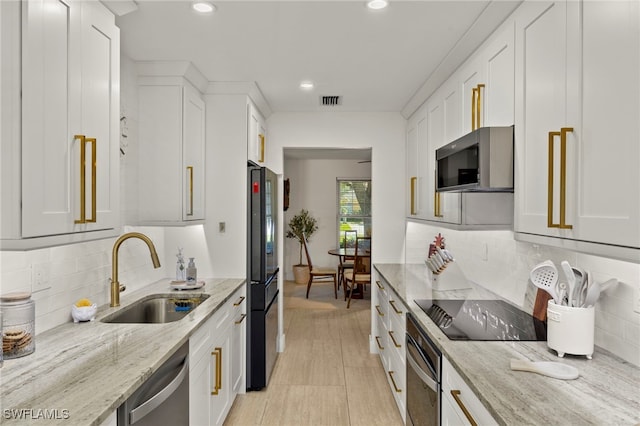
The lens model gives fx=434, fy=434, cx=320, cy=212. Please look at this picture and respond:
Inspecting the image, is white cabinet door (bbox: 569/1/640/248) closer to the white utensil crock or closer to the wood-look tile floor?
the white utensil crock

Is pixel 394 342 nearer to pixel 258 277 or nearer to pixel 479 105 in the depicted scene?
pixel 258 277

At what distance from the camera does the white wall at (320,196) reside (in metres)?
8.39

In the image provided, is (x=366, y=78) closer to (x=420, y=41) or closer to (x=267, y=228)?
(x=420, y=41)

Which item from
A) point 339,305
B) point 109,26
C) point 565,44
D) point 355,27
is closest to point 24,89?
point 109,26

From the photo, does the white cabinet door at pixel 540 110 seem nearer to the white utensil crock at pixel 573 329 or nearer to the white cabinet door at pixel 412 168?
the white utensil crock at pixel 573 329

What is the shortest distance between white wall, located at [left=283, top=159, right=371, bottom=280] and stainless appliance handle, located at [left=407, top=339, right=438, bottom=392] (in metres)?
5.93

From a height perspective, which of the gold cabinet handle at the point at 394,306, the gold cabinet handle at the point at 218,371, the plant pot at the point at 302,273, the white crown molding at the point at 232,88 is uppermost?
the white crown molding at the point at 232,88

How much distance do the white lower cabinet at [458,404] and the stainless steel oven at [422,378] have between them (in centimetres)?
6

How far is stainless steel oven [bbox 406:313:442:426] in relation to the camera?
1922 mm

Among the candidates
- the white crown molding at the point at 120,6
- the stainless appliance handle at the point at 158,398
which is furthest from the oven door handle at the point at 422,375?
the white crown molding at the point at 120,6

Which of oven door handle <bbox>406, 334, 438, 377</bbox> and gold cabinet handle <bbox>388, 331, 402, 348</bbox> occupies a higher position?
oven door handle <bbox>406, 334, 438, 377</bbox>

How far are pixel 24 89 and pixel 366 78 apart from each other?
234 centimetres

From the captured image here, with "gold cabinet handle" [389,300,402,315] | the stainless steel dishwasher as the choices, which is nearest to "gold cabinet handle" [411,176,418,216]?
"gold cabinet handle" [389,300,402,315]

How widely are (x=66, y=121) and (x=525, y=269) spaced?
7.64 feet
